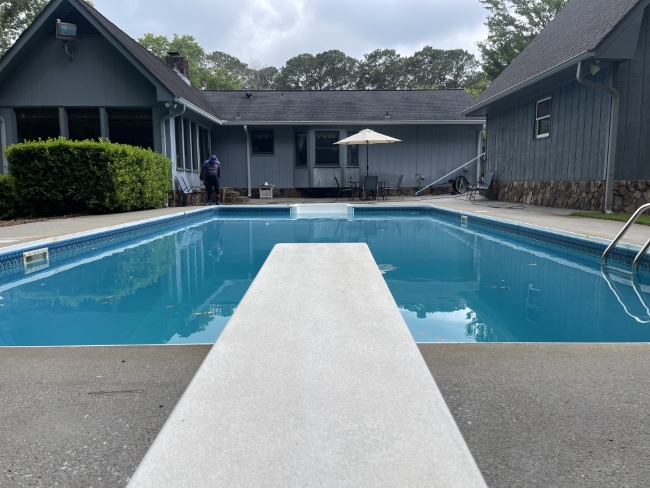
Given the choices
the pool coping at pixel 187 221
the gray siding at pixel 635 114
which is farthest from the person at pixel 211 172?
the gray siding at pixel 635 114

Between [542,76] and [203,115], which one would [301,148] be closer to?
[203,115]

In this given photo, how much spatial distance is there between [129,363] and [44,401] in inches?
17.7

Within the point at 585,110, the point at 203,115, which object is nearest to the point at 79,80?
the point at 203,115

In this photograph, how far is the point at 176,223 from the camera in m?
10.4

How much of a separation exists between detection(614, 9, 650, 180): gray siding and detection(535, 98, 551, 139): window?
2.43m

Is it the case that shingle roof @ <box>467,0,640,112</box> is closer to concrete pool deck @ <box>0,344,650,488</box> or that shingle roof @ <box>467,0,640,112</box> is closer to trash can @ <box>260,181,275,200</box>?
trash can @ <box>260,181,275,200</box>

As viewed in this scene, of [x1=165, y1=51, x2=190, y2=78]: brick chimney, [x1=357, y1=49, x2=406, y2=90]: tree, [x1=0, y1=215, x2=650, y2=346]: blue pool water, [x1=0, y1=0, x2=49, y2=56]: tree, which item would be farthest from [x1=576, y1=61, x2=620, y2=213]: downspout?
[x1=357, y1=49, x2=406, y2=90]: tree

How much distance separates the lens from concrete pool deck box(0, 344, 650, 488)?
1.53m

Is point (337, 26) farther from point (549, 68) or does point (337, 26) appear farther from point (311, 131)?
point (549, 68)

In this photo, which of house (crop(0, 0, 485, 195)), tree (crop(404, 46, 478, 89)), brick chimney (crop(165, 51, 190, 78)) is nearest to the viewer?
house (crop(0, 0, 485, 195))

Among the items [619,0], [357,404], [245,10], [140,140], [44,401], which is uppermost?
[245,10]

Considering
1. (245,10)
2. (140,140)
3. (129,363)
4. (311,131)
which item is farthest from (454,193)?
(245,10)

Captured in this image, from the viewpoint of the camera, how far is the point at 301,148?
59.3 ft

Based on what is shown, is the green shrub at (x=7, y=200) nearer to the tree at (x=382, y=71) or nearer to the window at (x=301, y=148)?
the window at (x=301, y=148)
